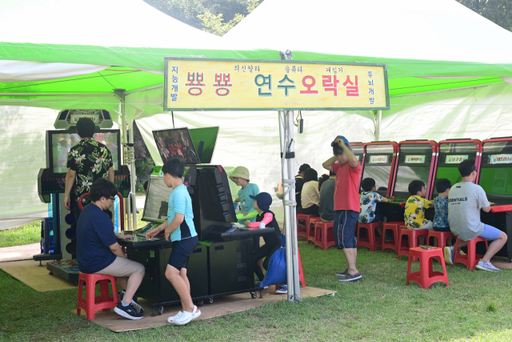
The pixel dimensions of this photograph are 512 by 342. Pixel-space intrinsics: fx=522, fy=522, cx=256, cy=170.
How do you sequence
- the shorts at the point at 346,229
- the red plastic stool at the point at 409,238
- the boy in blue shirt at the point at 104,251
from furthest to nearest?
the red plastic stool at the point at 409,238, the shorts at the point at 346,229, the boy in blue shirt at the point at 104,251

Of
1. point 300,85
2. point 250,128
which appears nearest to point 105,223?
point 300,85

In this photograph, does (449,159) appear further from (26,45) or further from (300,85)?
(26,45)

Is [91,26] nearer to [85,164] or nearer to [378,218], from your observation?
[85,164]

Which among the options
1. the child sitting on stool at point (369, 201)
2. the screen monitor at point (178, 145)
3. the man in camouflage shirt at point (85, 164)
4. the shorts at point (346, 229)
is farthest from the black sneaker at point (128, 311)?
the child sitting on stool at point (369, 201)

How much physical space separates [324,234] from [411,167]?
5.23 ft

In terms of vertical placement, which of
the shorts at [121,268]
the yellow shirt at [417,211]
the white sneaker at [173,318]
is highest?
the yellow shirt at [417,211]

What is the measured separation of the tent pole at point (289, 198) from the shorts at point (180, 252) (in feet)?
3.06

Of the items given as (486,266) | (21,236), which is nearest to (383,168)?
(486,266)

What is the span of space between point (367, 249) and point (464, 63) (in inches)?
124

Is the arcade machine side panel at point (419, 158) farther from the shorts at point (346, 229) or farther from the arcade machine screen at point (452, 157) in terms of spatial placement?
the shorts at point (346, 229)

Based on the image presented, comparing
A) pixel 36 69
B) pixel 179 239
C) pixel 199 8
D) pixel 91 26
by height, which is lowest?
pixel 179 239

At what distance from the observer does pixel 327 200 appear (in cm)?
765

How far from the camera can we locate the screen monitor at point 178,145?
4793 millimetres

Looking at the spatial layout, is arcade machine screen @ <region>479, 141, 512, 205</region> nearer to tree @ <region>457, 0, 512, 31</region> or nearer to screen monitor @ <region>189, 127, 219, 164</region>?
screen monitor @ <region>189, 127, 219, 164</region>
